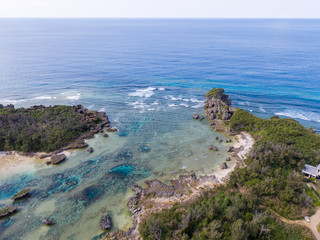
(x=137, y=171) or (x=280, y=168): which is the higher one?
(x=280, y=168)

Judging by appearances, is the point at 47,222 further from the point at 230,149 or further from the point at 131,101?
the point at 131,101

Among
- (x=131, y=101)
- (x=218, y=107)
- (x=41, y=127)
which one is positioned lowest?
(x=131, y=101)

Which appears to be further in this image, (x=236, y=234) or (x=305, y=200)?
(x=305, y=200)

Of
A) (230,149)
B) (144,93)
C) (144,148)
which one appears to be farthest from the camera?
(144,93)

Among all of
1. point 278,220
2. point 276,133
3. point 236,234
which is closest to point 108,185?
point 236,234

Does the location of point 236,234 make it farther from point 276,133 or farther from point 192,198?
point 276,133

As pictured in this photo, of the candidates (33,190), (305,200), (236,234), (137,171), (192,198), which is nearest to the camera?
(236,234)

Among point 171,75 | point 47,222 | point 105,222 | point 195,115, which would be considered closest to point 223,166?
point 195,115

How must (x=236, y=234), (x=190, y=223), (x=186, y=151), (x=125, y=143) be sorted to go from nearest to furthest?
1. (x=236, y=234)
2. (x=190, y=223)
3. (x=186, y=151)
4. (x=125, y=143)
